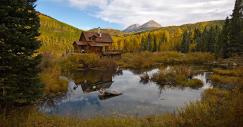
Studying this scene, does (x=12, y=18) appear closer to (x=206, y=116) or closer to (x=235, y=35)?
(x=206, y=116)

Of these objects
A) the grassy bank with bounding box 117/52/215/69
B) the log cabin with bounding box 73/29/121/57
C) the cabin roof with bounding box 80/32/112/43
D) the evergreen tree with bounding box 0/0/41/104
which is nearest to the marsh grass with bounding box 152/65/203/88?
the grassy bank with bounding box 117/52/215/69

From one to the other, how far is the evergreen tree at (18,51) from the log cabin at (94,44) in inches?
1846

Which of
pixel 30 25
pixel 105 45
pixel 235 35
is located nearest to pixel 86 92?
pixel 30 25

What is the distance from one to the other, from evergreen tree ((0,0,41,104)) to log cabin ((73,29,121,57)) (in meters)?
46.9

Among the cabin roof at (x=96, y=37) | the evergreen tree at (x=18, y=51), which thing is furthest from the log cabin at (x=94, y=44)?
the evergreen tree at (x=18, y=51)

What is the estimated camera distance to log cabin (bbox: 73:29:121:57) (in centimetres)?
6321

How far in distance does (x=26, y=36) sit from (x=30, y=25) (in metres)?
0.76

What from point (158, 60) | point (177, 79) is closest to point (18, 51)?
point (177, 79)

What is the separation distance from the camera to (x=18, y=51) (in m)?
12.4

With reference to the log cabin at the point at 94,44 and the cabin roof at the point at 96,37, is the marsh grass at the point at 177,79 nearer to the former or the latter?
the log cabin at the point at 94,44

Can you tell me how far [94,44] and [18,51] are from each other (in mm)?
52034

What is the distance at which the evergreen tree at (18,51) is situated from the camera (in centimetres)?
1175

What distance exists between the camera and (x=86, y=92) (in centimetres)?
2539

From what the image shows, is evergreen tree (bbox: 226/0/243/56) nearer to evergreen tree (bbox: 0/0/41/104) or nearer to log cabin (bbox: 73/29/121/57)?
log cabin (bbox: 73/29/121/57)
